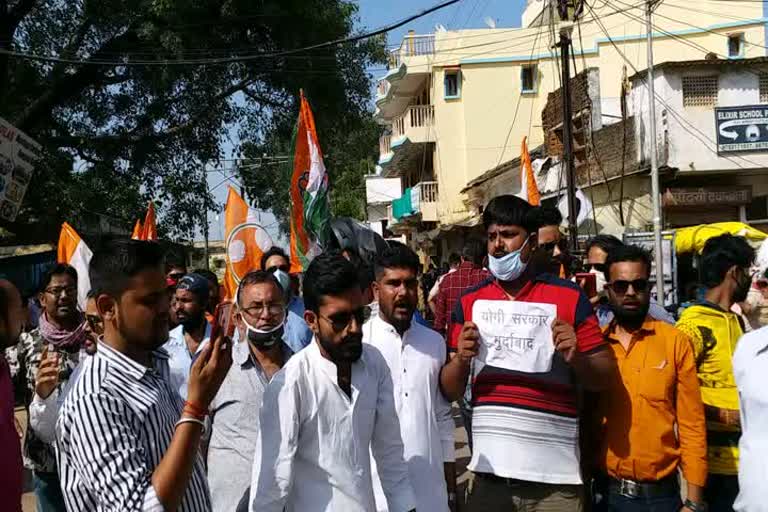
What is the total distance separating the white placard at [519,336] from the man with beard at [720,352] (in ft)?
3.03

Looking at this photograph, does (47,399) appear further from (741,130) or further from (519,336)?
(741,130)

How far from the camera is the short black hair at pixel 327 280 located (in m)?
3.07

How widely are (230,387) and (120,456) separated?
63.1 inches

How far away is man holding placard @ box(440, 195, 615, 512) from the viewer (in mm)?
3459

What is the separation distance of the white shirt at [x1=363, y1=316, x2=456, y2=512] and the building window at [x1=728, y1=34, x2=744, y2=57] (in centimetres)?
2702

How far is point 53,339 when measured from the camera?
4.98 metres

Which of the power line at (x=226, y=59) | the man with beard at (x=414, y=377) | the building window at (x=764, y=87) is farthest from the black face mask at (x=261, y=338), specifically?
the building window at (x=764, y=87)

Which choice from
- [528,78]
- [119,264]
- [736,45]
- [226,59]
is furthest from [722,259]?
[528,78]

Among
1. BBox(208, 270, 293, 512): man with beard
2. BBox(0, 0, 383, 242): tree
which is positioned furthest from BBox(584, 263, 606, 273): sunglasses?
BBox(0, 0, 383, 242): tree

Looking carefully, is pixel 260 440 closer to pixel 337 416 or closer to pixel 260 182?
pixel 337 416

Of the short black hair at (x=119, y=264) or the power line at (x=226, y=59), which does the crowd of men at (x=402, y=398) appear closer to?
the short black hair at (x=119, y=264)

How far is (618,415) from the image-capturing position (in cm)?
364

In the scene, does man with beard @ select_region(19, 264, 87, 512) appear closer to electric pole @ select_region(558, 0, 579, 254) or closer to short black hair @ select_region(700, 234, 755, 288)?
short black hair @ select_region(700, 234, 755, 288)

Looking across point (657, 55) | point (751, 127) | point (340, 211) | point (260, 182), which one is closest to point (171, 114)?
point (260, 182)
